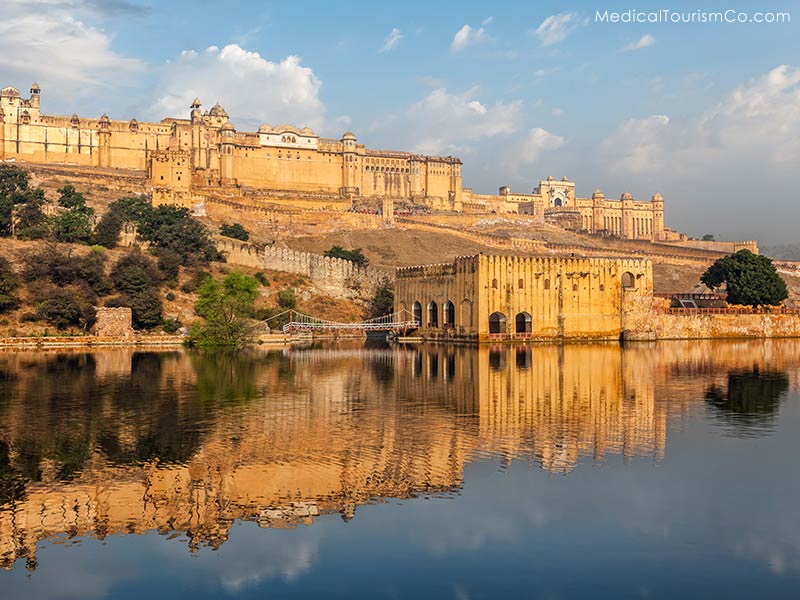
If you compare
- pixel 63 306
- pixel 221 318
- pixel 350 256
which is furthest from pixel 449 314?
pixel 350 256

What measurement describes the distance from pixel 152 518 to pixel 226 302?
32257mm

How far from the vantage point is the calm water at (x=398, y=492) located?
870 centimetres

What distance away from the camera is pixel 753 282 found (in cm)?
5212

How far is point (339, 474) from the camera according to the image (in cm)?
1256

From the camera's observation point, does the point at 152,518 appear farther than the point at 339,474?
No

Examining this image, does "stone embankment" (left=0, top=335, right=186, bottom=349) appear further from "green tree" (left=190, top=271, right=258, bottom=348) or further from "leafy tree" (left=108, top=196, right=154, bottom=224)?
"leafy tree" (left=108, top=196, right=154, bottom=224)

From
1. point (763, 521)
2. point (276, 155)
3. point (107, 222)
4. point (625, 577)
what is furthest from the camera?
point (276, 155)

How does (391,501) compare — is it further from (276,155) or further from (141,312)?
(276,155)

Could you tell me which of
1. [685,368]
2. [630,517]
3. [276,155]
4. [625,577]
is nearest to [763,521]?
[630,517]

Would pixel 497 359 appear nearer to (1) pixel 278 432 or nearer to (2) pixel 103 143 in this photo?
(1) pixel 278 432

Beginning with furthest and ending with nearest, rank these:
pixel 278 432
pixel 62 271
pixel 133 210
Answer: pixel 133 210 < pixel 62 271 < pixel 278 432

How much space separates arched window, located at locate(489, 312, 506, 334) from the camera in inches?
1730

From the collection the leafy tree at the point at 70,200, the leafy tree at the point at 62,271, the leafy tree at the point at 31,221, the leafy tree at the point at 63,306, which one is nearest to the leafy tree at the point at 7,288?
the leafy tree at the point at 63,306

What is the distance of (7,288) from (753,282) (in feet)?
139
